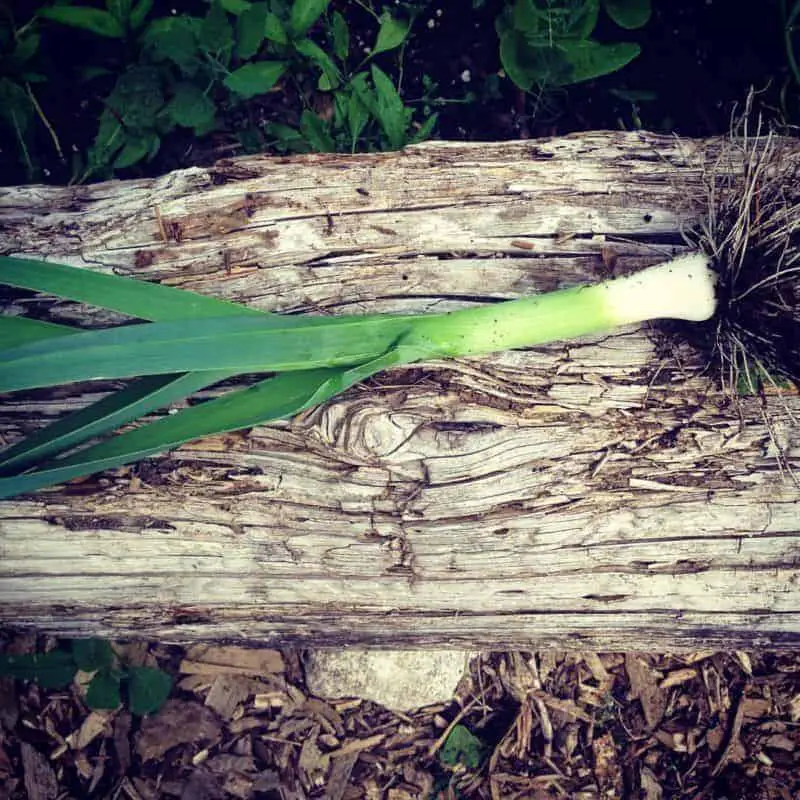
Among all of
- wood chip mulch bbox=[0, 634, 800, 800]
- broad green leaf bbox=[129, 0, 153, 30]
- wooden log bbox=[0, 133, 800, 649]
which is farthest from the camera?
wood chip mulch bbox=[0, 634, 800, 800]

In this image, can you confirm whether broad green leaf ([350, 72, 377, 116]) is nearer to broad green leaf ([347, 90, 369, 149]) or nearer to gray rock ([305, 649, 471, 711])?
broad green leaf ([347, 90, 369, 149])

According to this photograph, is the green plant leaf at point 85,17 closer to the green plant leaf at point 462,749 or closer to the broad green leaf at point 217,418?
the broad green leaf at point 217,418

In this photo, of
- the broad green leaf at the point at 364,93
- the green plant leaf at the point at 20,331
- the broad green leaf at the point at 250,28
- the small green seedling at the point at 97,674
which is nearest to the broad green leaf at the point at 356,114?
the broad green leaf at the point at 364,93

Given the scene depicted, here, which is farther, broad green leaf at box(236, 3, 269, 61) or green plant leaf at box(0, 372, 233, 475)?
broad green leaf at box(236, 3, 269, 61)

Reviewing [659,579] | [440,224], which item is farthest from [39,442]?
[659,579]

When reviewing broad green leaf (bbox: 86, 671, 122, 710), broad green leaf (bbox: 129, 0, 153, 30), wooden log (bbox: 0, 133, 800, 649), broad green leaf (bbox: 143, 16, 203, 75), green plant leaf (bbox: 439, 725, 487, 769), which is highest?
broad green leaf (bbox: 129, 0, 153, 30)

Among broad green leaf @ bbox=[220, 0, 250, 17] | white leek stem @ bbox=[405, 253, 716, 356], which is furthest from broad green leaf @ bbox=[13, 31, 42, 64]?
white leek stem @ bbox=[405, 253, 716, 356]

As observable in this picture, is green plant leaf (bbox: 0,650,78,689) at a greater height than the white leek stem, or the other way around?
the white leek stem
